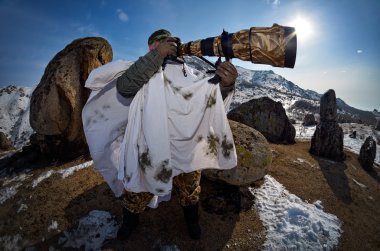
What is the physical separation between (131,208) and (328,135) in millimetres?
8111

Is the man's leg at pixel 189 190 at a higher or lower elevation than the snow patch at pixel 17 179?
higher

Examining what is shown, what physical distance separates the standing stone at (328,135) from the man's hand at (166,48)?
7.87 m

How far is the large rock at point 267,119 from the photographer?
9.29m

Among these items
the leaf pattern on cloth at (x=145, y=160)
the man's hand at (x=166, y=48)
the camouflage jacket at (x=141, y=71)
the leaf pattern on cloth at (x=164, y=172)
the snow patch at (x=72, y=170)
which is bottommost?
→ the snow patch at (x=72, y=170)

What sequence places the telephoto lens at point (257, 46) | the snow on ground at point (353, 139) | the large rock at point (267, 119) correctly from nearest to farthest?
the telephoto lens at point (257, 46) < the large rock at point (267, 119) < the snow on ground at point (353, 139)

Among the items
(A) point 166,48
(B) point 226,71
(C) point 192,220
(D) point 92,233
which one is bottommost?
(D) point 92,233

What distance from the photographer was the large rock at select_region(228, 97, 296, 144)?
929 centimetres

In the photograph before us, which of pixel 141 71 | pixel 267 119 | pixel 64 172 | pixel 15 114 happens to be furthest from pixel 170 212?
pixel 15 114

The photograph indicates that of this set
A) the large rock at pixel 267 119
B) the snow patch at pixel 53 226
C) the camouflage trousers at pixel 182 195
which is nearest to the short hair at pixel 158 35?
the camouflage trousers at pixel 182 195

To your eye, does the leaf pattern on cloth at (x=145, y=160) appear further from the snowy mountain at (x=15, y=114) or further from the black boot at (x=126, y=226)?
the snowy mountain at (x=15, y=114)

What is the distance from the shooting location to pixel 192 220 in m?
3.21

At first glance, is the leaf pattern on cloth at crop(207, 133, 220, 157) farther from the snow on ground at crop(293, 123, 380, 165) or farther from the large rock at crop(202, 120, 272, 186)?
the snow on ground at crop(293, 123, 380, 165)

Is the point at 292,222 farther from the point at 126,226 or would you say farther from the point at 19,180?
the point at 19,180

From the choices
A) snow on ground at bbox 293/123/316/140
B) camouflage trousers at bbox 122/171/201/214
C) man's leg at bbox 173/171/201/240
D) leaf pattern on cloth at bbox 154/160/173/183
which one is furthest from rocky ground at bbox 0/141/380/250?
snow on ground at bbox 293/123/316/140
